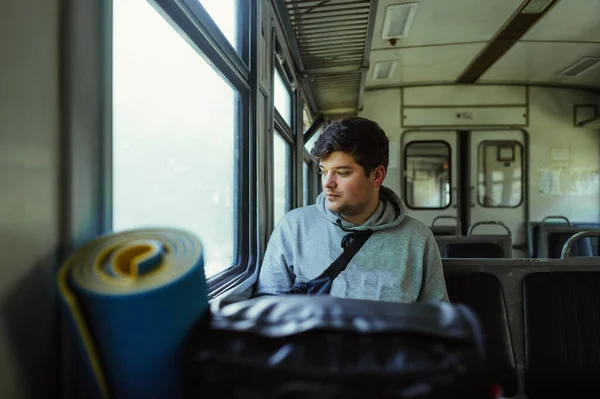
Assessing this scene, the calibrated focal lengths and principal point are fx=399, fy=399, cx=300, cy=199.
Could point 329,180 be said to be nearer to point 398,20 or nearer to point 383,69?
point 398,20

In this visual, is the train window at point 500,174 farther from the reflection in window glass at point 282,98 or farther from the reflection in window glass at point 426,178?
the reflection in window glass at point 282,98

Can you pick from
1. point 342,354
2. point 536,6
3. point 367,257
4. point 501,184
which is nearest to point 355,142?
point 367,257

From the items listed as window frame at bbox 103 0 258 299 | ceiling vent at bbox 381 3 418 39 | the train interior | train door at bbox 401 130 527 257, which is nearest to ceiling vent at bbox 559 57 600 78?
the train interior

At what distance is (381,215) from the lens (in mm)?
1518

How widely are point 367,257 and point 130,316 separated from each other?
0.98m

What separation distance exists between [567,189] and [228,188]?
575cm

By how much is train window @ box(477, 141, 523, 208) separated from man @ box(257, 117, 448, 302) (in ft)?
16.2

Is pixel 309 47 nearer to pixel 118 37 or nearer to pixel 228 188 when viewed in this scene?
pixel 228 188

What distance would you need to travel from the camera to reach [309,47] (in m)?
3.20

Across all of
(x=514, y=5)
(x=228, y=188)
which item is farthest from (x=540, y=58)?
(x=228, y=188)

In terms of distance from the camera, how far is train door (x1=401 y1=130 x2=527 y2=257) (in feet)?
19.3

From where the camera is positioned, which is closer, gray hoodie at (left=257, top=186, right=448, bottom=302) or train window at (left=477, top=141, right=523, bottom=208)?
gray hoodie at (left=257, top=186, right=448, bottom=302)

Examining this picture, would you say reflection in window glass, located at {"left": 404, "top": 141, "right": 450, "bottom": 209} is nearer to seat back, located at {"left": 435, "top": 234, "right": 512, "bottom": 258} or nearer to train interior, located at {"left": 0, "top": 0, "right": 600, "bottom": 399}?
train interior, located at {"left": 0, "top": 0, "right": 600, "bottom": 399}

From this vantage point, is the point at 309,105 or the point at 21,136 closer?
the point at 21,136
